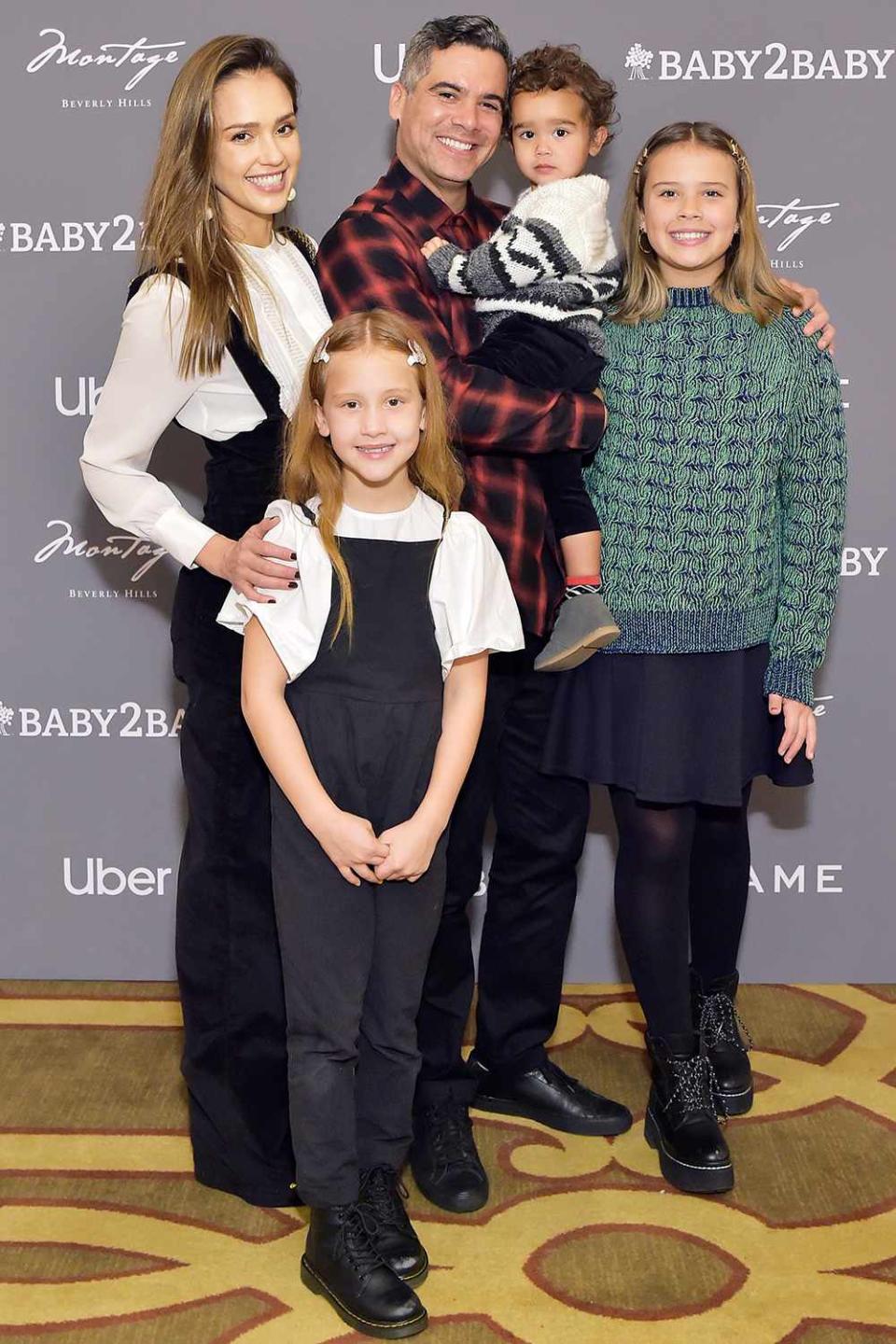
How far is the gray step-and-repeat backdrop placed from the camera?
296cm

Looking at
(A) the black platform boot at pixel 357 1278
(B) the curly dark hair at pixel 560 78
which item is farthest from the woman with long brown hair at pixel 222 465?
(B) the curly dark hair at pixel 560 78

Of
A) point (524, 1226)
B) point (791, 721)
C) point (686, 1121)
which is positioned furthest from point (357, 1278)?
point (791, 721)

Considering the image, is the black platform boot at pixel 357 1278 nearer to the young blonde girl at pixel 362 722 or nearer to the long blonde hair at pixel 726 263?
the young blonde girl at pixel 362 722

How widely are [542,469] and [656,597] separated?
268 mm

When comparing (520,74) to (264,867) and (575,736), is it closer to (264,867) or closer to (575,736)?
(575,736)

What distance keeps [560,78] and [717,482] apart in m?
0.68

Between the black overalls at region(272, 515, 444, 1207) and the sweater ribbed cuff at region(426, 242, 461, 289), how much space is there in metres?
0.46

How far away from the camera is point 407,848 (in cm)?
205

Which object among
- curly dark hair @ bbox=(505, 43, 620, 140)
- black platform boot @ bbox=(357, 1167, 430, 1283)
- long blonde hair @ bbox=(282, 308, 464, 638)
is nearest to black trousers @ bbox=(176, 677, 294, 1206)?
black platform boot @ bbox=(357, 1167, 430, 1283)

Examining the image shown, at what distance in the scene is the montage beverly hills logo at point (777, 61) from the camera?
296 cm

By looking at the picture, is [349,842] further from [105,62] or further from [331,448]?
[105,62]

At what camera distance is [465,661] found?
2.12 m

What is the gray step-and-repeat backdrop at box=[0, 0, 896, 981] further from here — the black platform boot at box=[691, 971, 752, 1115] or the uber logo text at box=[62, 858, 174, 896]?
the black platform boot at box=[691, 971, 752, 1115]

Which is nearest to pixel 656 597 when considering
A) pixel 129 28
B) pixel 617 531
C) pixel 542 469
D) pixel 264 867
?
pixel 617 531
